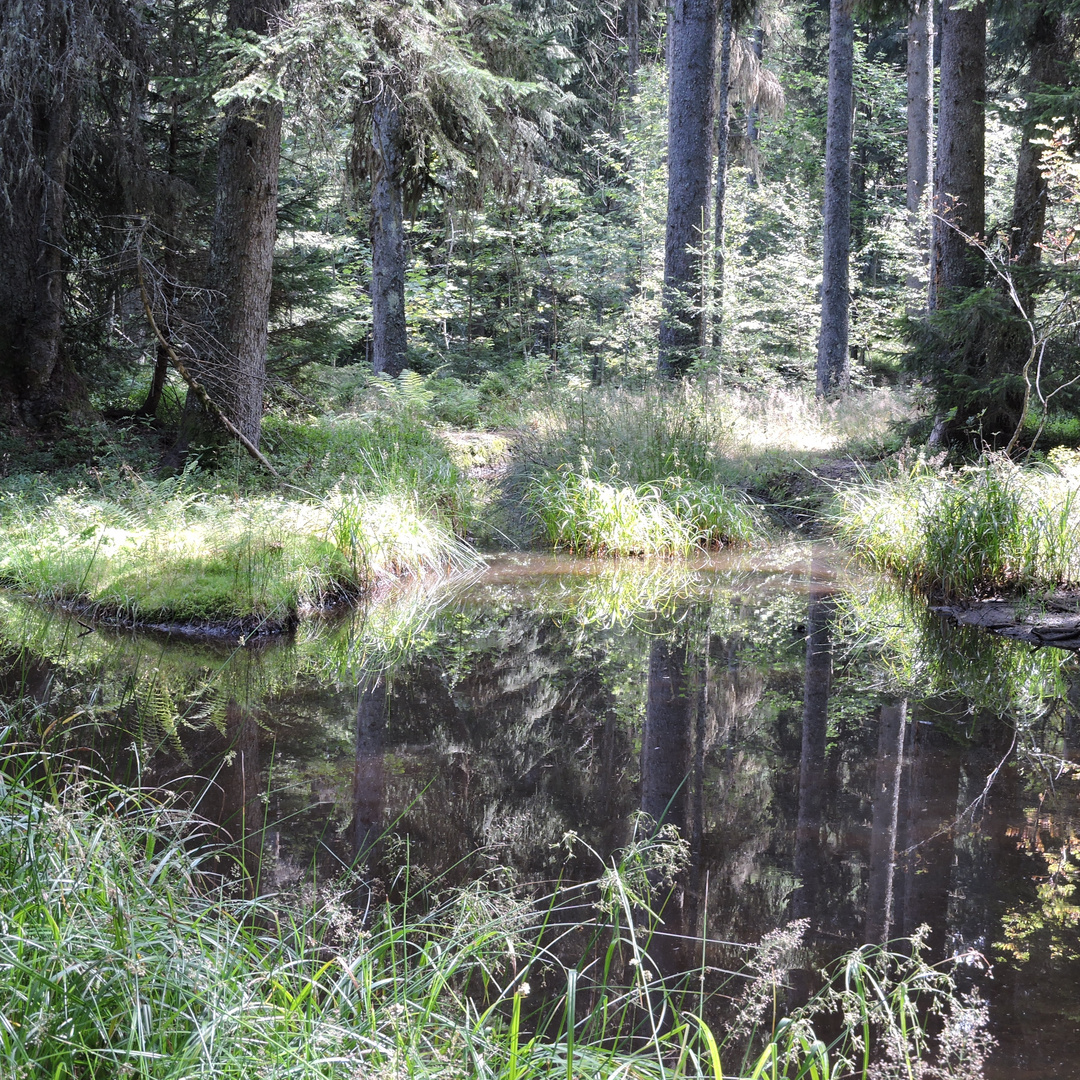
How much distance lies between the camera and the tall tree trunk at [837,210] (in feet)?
46.5

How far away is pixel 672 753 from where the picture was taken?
151 inches

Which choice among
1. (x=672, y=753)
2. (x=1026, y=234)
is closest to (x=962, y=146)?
(x=1026, y=234)

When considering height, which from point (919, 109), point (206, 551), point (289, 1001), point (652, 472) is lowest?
point (289, 1001)

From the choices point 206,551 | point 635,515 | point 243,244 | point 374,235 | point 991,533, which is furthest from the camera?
point 374,235

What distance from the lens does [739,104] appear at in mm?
19891

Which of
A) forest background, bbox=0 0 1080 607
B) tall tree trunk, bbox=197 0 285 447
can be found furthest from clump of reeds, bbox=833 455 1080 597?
tall tree trunk, bbox=197 0 285 447

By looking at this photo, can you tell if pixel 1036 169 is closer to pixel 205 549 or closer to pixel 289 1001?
pixel 205 549

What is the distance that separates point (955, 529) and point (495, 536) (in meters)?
3.77

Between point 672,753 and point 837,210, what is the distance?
12.6 metres

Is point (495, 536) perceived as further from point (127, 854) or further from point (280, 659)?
point (127, 854)

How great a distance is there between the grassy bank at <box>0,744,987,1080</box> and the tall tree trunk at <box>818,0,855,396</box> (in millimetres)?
12730

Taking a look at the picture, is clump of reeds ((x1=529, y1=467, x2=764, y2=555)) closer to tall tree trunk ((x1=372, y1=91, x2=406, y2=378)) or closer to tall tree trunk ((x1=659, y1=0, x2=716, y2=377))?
tall tree trunk ((x1=659, y1=0, x2=716, y2=377))

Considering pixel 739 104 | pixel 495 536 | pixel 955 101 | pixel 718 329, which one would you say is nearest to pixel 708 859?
pixel 495 536

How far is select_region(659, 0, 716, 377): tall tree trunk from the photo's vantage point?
1072 centimetres
